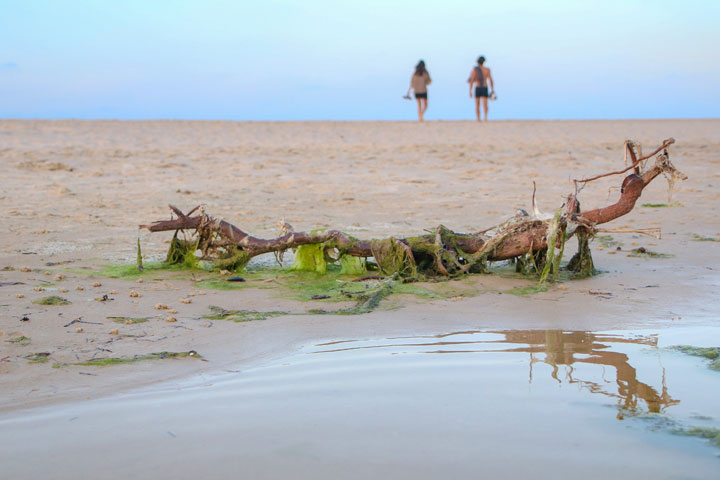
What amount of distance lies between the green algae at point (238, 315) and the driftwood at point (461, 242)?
0.91 m

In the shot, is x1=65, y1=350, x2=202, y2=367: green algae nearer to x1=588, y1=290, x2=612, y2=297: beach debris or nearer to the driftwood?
the driftwood

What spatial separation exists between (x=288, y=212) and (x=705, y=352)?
473 centimetres

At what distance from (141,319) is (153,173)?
607 cm

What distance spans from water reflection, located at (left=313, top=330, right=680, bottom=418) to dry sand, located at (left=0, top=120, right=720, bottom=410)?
187 millimetres

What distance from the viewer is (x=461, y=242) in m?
4.55

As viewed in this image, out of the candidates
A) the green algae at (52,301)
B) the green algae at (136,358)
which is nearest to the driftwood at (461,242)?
the green algae at (52,301)

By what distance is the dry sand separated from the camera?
10.4 ft

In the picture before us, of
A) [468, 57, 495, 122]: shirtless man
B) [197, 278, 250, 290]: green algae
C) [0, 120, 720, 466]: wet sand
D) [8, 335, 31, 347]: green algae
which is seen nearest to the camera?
[8, 335, 31, 347]: green algae

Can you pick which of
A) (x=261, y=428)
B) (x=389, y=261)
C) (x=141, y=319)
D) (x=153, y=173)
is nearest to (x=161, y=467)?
(x=261, y=428)

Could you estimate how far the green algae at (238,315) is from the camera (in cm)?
350

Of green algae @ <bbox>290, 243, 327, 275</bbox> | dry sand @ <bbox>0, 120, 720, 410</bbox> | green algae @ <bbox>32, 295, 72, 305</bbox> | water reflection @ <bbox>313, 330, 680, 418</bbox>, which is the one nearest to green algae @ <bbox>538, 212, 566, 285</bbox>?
dry sand @ <bbox>0, 120, 720, 410</bbox>

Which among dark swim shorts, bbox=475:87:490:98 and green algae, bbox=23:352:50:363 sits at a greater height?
dark swim shorts, bbox=475:87:490:98

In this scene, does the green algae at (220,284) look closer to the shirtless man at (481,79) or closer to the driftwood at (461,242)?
the driftwood at (461,242)

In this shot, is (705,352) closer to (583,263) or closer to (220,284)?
(583,263)
